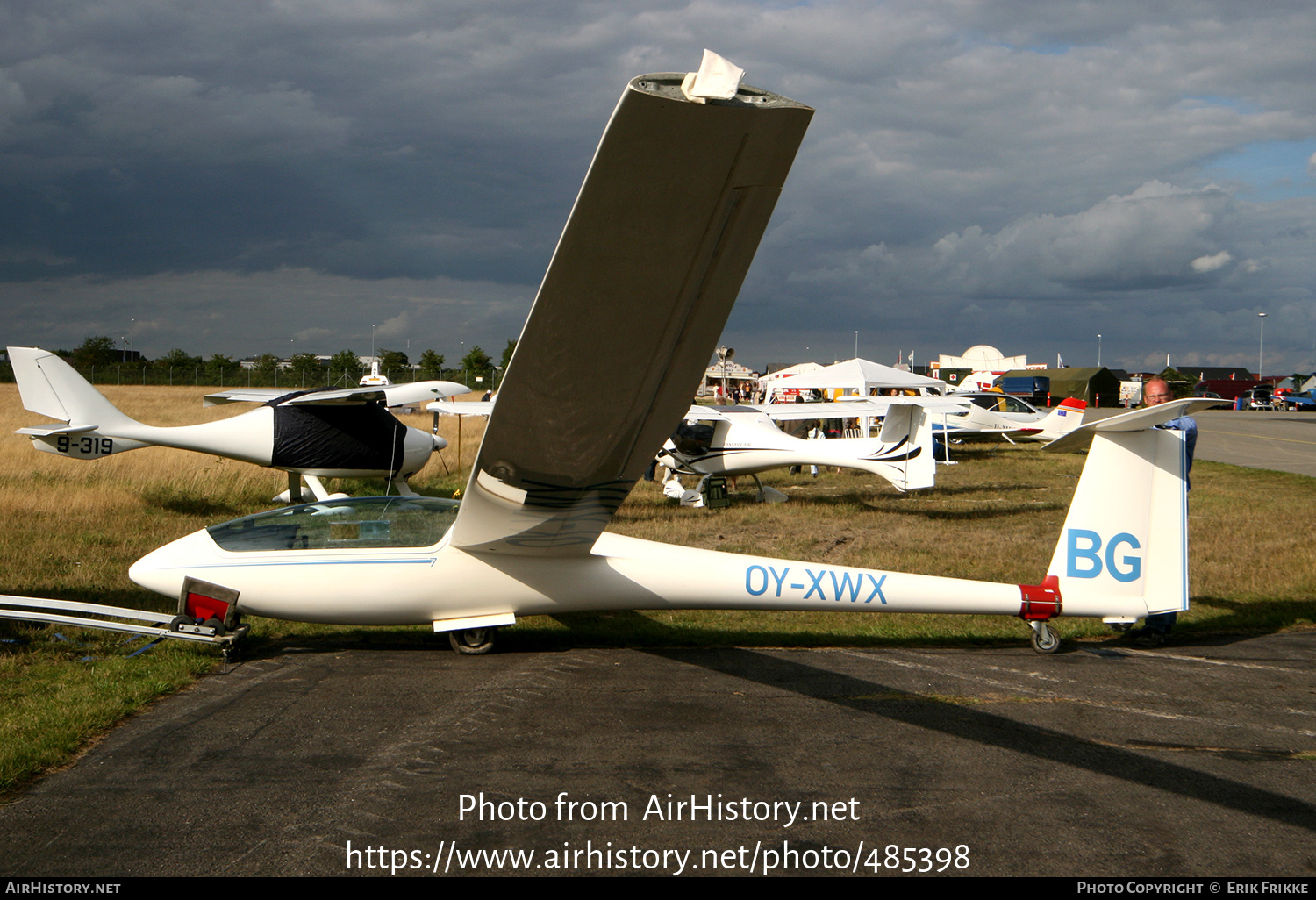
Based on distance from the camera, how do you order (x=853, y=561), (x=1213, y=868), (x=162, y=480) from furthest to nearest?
1. (x=162, y=480)
2. (x=853, y=561)
3. (x=1213, y=868)

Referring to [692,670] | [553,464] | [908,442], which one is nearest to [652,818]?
[553,464]

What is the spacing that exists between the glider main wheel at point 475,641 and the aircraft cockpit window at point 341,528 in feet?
2.53

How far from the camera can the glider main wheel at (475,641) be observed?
618 centimetres

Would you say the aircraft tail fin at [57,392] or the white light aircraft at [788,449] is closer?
the aircraft tail fin at [57,392]

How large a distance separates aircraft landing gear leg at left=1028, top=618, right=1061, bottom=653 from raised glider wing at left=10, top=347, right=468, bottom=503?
8.24 metres

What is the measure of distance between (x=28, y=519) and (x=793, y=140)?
12.2 m

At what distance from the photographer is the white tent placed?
2831cm

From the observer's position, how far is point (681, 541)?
37.4 ft

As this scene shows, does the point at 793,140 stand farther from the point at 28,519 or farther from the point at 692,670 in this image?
the point at 28,519

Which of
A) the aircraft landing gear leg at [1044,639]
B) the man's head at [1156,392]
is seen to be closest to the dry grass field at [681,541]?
the aircraft landing gear leg at [1044,639]

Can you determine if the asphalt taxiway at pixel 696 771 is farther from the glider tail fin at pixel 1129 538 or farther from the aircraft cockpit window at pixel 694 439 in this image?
the aircraft cockpit window at pixel 694 439

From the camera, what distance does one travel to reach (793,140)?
236 centimetres

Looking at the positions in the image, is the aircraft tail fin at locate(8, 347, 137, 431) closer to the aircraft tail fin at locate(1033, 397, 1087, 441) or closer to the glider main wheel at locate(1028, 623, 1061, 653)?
the glider main wheel at locate(1028, 623, 1061, 653)

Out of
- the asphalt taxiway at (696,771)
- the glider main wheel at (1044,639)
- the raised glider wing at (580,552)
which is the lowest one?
the asphalt taxiway at (696,771)
